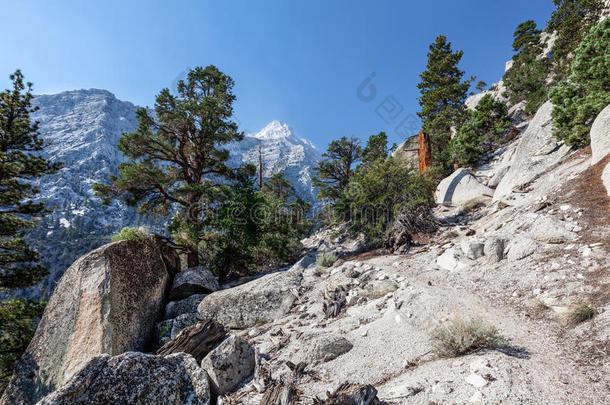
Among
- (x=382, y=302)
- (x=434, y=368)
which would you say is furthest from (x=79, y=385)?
(x=382, y=302)

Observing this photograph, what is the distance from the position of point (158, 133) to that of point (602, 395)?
1385 centimetres

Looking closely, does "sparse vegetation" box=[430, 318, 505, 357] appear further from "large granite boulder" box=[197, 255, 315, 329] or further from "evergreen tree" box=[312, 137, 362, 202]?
"evergreen tree" box=[312, 137, 362, 202]

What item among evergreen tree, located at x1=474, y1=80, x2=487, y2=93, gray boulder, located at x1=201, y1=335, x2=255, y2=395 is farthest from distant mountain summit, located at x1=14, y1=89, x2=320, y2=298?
gray boulder, located at x1=201, y1=335, x2=255, y2=395

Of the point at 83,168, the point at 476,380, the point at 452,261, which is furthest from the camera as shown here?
the point at 83,168

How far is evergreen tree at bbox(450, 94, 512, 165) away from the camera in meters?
16.9

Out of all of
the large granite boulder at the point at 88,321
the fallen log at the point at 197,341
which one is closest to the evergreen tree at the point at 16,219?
the large granite boulder at the point at 88,321

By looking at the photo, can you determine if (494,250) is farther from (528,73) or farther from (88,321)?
(528,73)

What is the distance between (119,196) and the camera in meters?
10.3

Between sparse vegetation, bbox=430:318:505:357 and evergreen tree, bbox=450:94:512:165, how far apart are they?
1745cm

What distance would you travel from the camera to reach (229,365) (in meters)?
3.83

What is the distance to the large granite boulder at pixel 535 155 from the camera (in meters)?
9.59

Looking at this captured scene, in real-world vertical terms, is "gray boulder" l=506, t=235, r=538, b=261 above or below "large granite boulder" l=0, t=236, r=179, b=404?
below

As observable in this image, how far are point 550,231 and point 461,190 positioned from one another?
26.8 ft

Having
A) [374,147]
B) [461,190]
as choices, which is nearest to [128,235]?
[461,190]
